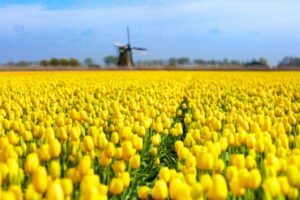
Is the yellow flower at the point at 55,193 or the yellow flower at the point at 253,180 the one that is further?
the yellow flower at the point at 253,180

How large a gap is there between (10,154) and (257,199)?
6.09ft

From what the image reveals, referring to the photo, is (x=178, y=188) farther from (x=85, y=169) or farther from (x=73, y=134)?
(x=73, y=134)

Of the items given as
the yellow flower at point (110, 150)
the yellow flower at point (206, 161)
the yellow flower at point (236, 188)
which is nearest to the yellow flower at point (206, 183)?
the yellow flower at point (236, 188)

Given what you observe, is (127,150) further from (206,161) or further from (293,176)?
(293,176)

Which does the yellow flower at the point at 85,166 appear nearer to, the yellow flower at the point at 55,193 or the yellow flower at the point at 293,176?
the yellow flower at the point at 55,193

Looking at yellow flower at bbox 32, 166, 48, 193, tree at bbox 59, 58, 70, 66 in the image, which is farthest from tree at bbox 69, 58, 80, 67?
yellow flower at bbox 32, 166, 48, 193

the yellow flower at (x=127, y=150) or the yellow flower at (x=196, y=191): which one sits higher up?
the yellow flower at (x=127, y=150)

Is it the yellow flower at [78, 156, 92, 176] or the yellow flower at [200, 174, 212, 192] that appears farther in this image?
the yellow flower at [78, 156, 92, 176]

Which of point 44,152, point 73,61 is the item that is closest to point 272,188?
point 44,152

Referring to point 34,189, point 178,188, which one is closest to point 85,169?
point 34,189

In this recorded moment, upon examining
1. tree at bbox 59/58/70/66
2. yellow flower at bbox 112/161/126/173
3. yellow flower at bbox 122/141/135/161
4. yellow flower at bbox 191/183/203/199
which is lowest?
yellow flower at bbox 112/161/126/173

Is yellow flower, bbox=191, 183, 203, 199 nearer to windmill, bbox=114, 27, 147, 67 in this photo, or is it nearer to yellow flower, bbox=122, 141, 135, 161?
yellow flower, bbox=122, 141, 135, 161

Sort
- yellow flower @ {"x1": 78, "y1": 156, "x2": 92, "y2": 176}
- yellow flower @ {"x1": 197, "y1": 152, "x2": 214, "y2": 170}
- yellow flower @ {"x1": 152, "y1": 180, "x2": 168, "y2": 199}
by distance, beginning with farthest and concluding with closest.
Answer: yellow flower @ {"x1": 197, "y1": 152, "x2": 214, "y2": 170}
yellow flower @ {"x1": 78, "y1": 156, "x2": 92, "y2": 176}
yellow flower @ {"x1": 152, "y1": 180, "x2": 168, "y2": 199}

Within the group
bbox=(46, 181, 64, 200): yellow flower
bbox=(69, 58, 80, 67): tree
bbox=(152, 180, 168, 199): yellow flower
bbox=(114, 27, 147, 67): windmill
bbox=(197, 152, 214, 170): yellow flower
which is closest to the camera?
bbox=(46, 181, 64, 200): yellow flower
